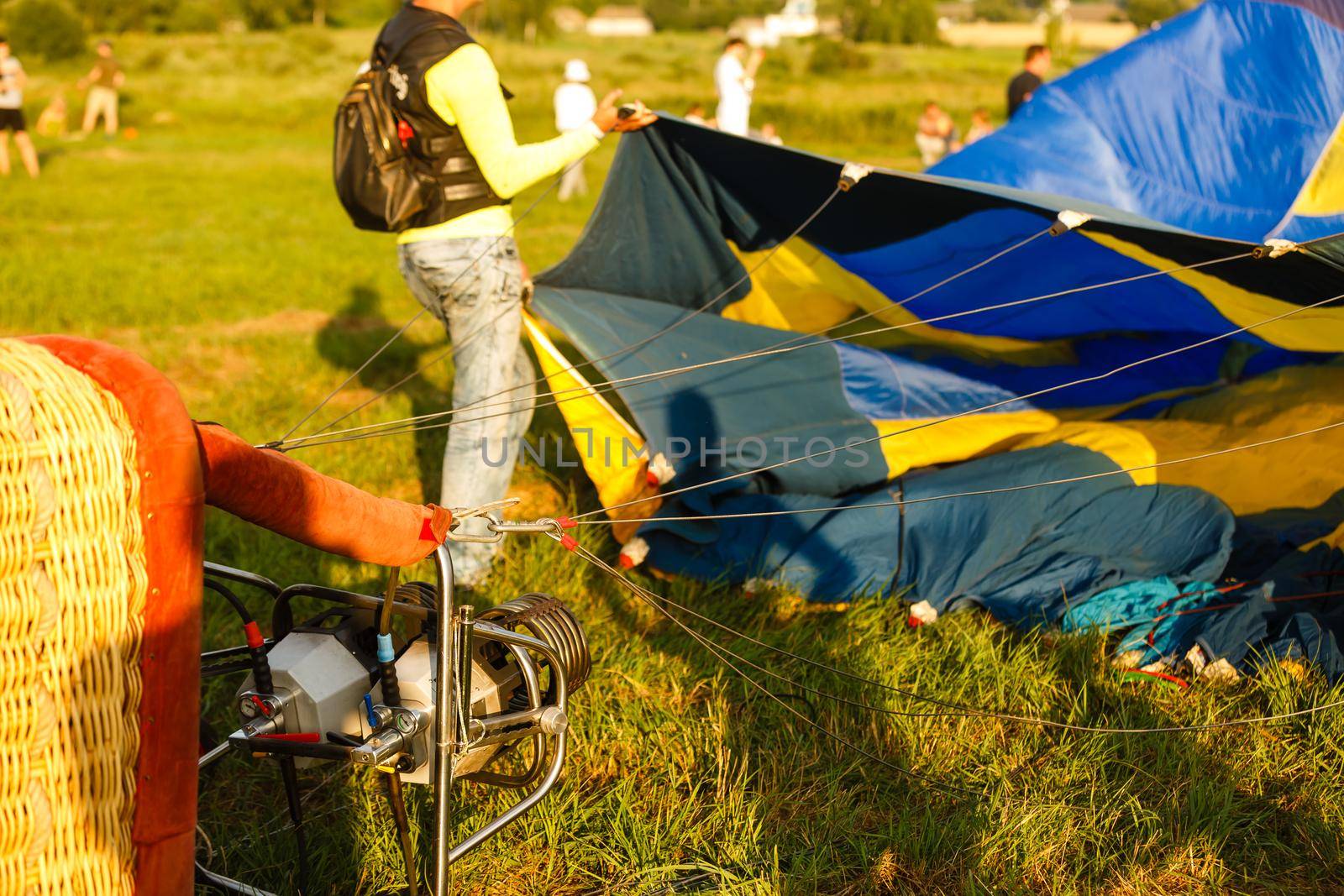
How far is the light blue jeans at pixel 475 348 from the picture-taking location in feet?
11.4

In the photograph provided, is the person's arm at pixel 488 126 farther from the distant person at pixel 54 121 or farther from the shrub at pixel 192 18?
the shrub at pixel 192 18

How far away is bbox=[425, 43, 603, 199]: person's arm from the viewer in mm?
3242

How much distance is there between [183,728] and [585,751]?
1.53m

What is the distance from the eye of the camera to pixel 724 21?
8288 centimetres

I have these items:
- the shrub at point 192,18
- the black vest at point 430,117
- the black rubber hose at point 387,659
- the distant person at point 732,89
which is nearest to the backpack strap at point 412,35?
the black vest at point 430,117

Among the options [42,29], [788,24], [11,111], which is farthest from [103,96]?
[788,24]

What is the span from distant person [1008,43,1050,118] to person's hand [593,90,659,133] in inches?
265

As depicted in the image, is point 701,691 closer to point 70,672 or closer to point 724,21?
point 70,672

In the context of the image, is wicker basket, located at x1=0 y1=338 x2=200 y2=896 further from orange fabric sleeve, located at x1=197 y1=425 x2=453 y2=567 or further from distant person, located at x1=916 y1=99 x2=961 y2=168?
distant person, located at x1=916 y1=99 x2=961 y2=168

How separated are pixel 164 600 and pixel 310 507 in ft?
0.91

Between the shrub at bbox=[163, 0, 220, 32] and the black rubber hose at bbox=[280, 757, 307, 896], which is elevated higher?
the shrub at bbox=[163, 0, 220, 32]

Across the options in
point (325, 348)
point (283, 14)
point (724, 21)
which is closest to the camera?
point (325, 348)

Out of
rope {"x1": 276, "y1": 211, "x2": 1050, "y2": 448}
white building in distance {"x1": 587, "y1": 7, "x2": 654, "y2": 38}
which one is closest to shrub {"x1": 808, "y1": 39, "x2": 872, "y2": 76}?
rope {"x1": 276, "y1": 211, "x2": 1050, "y2": 448}

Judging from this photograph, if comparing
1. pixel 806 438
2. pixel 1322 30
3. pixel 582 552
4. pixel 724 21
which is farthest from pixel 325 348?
pixel 724 21
